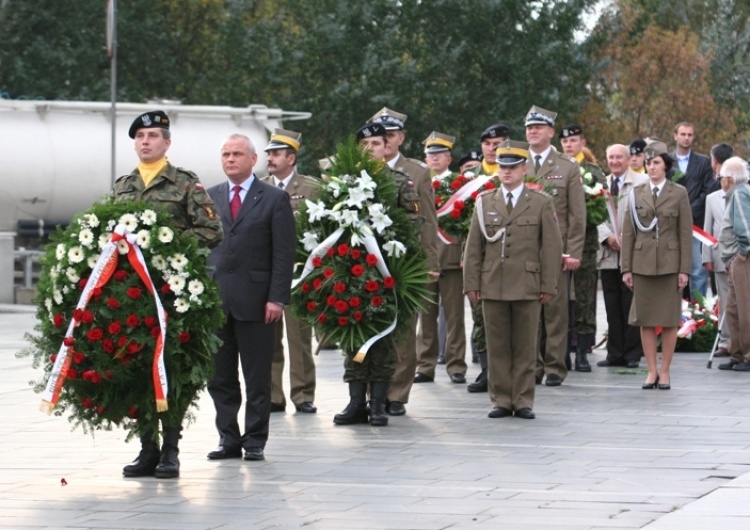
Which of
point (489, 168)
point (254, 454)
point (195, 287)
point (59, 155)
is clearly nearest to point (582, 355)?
point (489, 168)

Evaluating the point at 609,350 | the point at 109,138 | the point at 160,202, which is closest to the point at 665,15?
the point at 109,138

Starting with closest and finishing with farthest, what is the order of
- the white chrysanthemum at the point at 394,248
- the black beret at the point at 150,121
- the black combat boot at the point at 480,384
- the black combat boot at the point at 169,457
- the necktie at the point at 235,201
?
1. the black combat boot at the point at 169,457
2. the black beret at the point at 150,121
3. the necktie at the point at 235,201
4. the white chrysanthemum at the point at 394,248
5. the black combat boot at the point at 480,384

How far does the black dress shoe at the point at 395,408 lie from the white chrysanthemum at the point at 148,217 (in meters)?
3.80

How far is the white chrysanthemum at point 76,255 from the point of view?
9492mm

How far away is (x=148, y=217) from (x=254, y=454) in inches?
70.8

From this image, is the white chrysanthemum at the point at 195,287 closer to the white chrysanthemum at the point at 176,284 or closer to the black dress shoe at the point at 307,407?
the white chrysanthemum at the point at 176,284

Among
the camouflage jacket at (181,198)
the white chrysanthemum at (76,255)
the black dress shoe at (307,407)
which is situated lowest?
the black dress shoe at (307,407)

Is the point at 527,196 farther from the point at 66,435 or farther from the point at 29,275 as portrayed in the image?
the point at 29,275

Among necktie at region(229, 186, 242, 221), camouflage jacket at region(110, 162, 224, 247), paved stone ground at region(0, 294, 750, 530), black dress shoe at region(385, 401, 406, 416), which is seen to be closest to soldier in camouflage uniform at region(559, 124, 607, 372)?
paved stone ground at region(0, 294, 750, 530)

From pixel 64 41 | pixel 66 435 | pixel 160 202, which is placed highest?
pixel 64 41

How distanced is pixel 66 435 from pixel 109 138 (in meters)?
19.4

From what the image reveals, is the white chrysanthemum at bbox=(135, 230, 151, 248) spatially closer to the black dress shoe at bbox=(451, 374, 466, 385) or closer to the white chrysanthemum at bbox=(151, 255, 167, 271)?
the white chrysanthemum at bbox=(151, 255, 167, 271)

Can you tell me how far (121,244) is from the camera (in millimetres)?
9484

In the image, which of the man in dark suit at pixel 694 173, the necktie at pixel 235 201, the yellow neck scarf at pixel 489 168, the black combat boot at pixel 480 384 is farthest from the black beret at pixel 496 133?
the necktie at pixel 235 201
